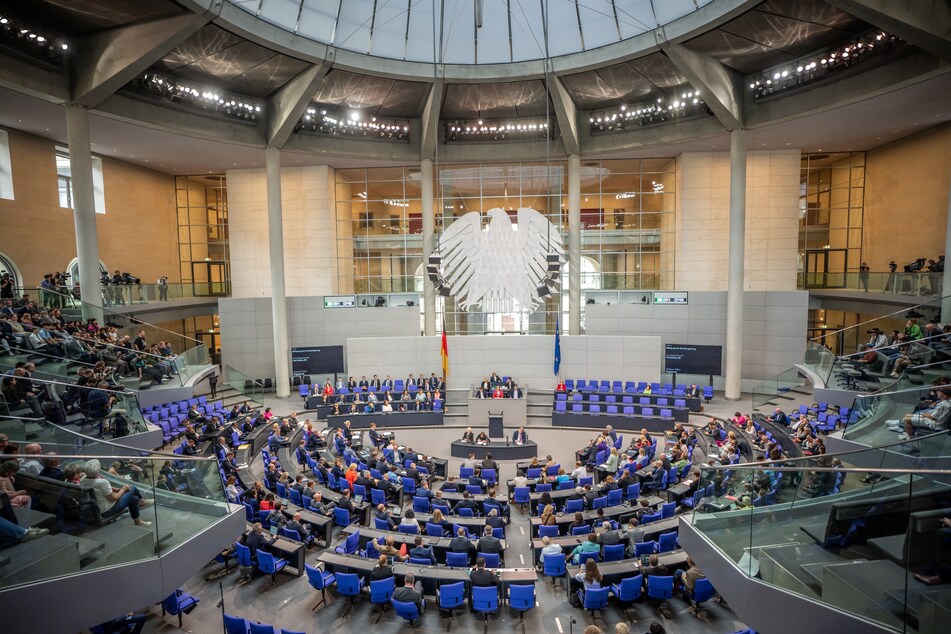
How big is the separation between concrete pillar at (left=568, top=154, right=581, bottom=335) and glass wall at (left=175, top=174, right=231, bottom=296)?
18598 millimetres

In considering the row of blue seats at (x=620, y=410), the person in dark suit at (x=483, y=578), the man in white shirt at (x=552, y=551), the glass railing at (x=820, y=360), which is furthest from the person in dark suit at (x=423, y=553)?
the glass railing at (x=820, y=360)

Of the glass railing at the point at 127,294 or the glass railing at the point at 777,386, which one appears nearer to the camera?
the glass railing at the point at 127,294

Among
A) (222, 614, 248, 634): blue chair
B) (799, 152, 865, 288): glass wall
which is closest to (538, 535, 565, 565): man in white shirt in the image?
(222, 614, 248, 634): blue chair

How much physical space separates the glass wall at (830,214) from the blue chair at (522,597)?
22.4 m

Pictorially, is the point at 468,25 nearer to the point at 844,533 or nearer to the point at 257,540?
the point at 257,540

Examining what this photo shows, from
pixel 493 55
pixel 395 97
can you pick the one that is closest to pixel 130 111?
pixel 395 97

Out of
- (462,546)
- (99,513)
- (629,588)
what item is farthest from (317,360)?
(629,588)

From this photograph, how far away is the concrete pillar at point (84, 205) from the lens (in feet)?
53.4

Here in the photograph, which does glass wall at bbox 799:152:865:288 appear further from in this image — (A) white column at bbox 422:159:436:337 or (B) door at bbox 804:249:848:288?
(A) white column at bbox 422:159:436:337

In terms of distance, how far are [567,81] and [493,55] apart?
11.0 ft

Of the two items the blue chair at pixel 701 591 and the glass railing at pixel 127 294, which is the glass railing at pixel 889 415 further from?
the glass railing at pixel 127 294

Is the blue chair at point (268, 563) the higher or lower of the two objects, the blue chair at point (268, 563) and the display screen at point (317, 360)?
the lower

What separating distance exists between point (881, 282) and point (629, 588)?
→ 1781 cm

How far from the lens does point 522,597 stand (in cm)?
802
